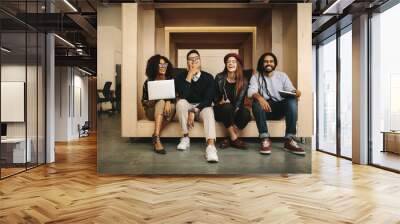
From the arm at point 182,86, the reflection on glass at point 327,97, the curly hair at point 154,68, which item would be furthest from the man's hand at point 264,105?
the reflection on glass at point 327,97

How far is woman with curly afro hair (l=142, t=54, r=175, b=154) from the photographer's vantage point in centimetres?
572

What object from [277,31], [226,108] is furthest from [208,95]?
[277,31]

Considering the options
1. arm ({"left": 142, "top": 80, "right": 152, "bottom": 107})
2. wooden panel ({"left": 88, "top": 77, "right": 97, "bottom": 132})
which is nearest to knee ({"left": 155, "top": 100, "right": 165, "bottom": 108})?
arm ({"left": 142, "top": 80, "right": 152, "bottom": 107})

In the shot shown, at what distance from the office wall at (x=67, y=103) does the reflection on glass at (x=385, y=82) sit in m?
11.5

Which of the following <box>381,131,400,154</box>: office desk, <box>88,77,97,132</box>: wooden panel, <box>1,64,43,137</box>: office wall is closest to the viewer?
<box>1,64,43,137</box>: office wall

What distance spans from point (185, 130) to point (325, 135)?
5515mm

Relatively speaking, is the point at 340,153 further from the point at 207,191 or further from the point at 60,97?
the point at 60,97

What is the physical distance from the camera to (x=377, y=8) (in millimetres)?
6711

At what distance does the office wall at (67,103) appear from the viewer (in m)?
14.2

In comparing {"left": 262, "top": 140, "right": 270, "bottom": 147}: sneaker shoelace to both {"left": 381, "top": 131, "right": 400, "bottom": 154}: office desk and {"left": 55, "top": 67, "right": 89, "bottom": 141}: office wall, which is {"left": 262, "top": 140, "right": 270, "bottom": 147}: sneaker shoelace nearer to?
{"left": 381, "top": 131, "right": 400, "bottom": 154}: office desk

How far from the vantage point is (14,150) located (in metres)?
6.75

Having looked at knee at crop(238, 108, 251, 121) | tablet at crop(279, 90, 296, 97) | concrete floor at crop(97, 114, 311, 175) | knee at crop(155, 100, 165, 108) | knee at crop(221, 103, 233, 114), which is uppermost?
tablet at crop(279, 90, 296, 97)

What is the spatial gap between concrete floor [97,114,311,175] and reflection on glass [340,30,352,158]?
112 inches

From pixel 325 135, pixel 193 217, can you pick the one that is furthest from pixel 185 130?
pixel 325 135
